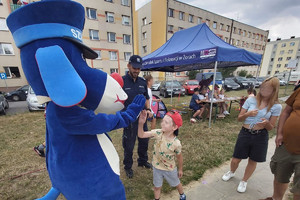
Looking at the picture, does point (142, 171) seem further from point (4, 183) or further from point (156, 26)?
point (156, 26)

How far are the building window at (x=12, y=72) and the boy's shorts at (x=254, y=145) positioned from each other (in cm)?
2158

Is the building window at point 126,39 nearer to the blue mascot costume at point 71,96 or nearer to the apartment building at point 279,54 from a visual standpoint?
the blue mascot costume at point 71,96

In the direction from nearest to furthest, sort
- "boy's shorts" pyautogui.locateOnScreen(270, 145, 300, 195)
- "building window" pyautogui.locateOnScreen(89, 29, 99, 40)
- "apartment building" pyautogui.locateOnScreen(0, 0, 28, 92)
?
"boy's shorts" pyautogui.locateOnScreen(270, 145, 300, 195), "apartment building" pyautogui.locateOnScreen(0, 0, 28, 92), "building window" pyautogui.locateOnScreen(89, 29, 99, 40)

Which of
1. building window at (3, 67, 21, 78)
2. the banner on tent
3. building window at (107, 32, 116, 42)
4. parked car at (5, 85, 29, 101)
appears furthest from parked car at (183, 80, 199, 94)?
building window at (3, 67, 21, 78)

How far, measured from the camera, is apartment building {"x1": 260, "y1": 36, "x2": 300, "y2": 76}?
43.5 metres

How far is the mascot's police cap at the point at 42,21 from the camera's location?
86 cm

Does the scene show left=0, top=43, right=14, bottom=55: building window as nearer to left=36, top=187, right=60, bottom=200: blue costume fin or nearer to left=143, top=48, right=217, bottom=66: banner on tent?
left=143, top=48, right=217, bottom=66: banner on tent

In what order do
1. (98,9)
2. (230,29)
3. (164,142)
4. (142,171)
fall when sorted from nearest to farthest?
(164,142) < (142,171) < (98,9) < (230,29)

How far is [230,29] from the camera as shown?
29.8 meters

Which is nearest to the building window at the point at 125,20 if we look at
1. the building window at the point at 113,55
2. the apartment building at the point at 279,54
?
the building window at the point at 113,55

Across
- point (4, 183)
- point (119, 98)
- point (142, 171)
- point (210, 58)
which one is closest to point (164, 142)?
point (119, 98)

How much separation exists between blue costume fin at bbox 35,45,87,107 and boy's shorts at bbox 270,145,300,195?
2.35 meters

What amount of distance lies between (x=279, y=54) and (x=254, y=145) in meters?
62.4

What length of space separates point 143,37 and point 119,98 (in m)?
26.5
